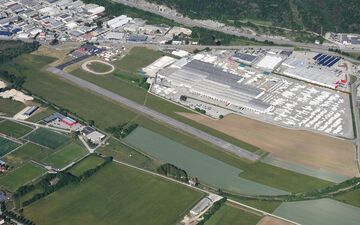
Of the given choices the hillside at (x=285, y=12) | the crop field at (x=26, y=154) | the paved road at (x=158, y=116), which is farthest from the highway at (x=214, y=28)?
the crop field at (x=26, y=154)

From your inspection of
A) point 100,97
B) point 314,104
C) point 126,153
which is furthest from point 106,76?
point 314,104

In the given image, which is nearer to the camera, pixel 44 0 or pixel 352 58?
pixel 352 58

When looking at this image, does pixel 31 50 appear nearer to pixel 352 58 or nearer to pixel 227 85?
pixel 227 85

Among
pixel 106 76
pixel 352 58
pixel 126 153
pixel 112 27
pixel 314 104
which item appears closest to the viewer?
pixel 126 153

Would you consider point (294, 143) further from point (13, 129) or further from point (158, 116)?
point (13, 129)

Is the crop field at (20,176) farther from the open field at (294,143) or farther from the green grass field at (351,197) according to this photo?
the green grass field at (351,197)

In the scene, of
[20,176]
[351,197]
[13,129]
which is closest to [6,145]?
[13,129]
